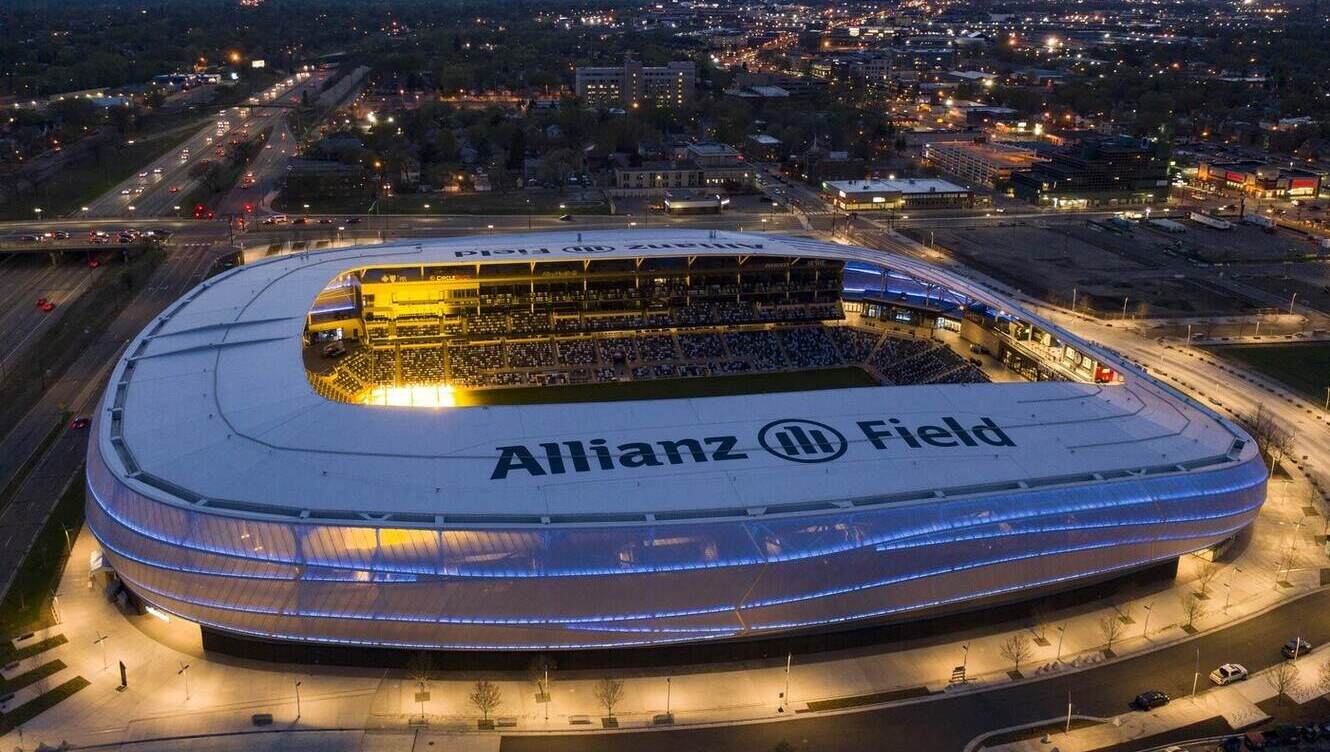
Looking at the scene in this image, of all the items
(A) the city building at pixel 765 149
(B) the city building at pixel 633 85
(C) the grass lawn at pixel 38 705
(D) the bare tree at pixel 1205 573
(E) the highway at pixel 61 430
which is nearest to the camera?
(C) the grass lawn at pixel 38 705

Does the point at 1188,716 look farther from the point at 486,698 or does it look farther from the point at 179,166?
the point at 179,166

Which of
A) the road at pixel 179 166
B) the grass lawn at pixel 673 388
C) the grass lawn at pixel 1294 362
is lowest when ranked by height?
the grass lawn at pixel 1294 362

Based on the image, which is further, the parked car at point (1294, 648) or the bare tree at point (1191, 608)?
the bare tree at point (1191, 608)

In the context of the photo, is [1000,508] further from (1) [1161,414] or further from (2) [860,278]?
(2) [860,278]

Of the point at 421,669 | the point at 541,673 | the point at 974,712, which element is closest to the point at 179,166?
the point at 421,669

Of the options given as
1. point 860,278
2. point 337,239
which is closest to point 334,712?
point 860,278

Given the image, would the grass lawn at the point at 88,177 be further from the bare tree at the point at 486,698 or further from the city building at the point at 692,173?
the bare tree at the point at 486,698

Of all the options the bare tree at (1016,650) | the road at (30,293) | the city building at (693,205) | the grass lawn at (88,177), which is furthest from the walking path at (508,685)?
the grass lawn at (88,177)
